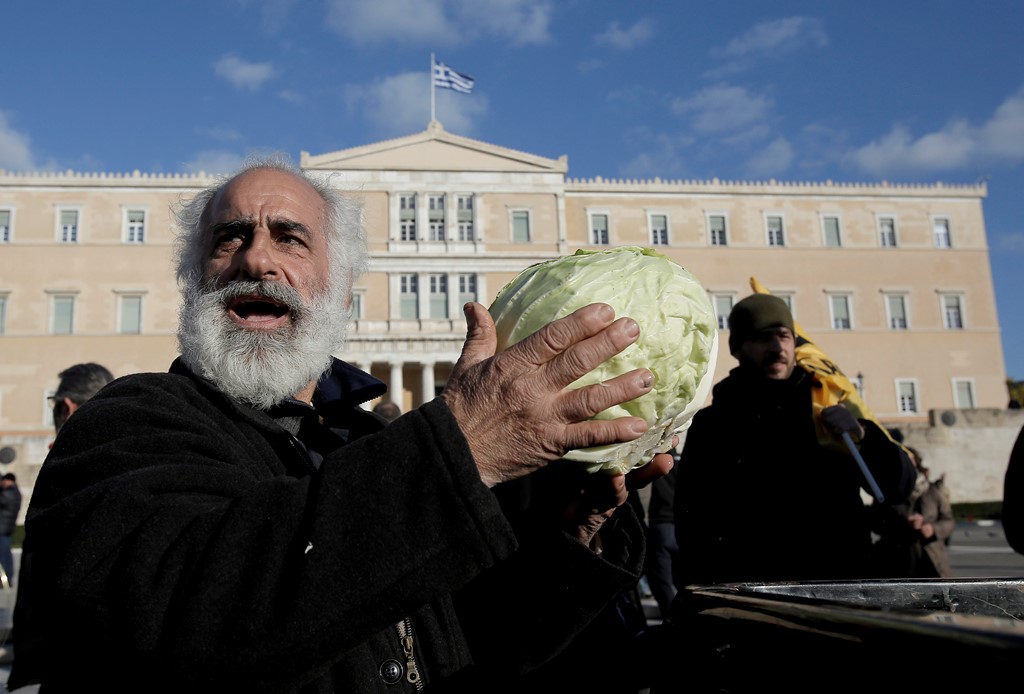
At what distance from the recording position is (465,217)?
37.0 meters

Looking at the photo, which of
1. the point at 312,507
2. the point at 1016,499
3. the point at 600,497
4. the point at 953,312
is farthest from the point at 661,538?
the point at 953,312

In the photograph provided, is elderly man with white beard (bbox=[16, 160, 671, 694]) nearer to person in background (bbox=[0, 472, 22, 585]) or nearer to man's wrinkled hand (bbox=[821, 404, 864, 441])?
man's wrinkled hand (bbox=[821, 404, 864, 441])

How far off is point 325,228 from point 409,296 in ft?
111

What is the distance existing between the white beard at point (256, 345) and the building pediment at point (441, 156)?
3571 centimetres

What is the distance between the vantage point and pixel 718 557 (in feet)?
10.6

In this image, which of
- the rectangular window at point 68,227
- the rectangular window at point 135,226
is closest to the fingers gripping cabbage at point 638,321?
the rectangular window at point 135,226

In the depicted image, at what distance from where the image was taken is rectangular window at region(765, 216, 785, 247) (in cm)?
3884

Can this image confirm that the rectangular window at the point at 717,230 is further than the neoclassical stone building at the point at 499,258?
Yes

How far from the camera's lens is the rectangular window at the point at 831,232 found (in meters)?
39.2

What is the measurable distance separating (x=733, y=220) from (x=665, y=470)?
39.3m

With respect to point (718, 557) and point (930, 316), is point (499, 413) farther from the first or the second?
point (930, 316)

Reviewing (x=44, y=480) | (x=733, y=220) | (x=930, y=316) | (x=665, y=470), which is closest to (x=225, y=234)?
(x=44, y=480)

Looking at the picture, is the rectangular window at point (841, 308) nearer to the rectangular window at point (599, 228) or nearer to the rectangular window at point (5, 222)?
the rectangular window at point (599, 228)

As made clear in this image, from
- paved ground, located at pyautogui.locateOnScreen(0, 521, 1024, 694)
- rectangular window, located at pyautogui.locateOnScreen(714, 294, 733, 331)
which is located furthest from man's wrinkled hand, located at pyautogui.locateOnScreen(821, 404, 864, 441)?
rectangular window, located at pyautogui.locateOnScreen(714, 294, 733, 331)
